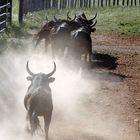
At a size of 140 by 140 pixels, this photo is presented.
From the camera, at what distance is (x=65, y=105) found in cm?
1484

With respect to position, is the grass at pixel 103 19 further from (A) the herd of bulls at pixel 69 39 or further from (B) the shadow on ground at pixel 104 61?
(B) the shadow on ground at pixel 104 61

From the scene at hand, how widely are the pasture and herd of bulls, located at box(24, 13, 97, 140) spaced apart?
54 cm

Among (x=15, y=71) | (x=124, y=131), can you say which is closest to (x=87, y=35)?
(x=15, y=71)

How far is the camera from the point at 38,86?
1195 cm

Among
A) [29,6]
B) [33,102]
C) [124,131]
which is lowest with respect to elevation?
[124,131]

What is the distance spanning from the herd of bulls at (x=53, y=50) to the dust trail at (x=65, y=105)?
586 millimetres

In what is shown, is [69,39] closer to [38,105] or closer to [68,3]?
[38,105]

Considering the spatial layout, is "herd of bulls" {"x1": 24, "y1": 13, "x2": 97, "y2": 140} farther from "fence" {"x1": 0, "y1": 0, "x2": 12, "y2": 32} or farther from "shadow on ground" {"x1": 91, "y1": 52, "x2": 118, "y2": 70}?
"fence" {"x1": 0, "y1": 0, "x2": 12, "y2": 32}

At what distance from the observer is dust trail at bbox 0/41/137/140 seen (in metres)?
12.5

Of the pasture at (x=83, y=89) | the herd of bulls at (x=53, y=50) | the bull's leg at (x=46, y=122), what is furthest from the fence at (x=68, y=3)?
the bull's leg at (x=46, y=122)

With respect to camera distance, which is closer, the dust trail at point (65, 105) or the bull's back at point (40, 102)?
the bull's back at point (40, 102)

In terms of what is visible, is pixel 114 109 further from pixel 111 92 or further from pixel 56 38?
pixel 56 38

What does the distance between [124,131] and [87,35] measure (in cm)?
655

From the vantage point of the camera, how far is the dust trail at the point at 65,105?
41.1 ft
